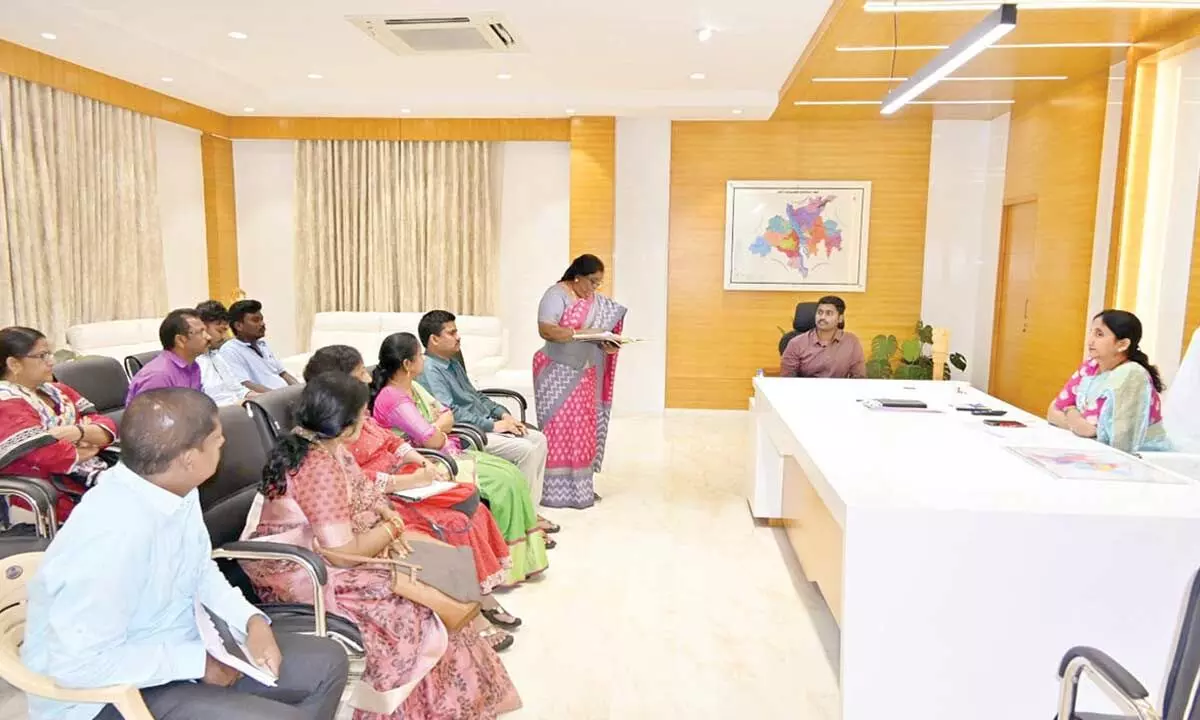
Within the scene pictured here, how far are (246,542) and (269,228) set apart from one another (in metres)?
6.01

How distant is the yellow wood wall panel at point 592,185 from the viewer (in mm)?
6676

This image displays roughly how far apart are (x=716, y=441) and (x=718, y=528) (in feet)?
6.77

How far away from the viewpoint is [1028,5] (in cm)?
368

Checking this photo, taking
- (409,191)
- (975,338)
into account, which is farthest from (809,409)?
(409,191)

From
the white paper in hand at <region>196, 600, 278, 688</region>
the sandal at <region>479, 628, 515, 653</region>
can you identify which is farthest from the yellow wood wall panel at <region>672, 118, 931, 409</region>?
the white paper in hand at <region>196, 600, 278, 688</region>

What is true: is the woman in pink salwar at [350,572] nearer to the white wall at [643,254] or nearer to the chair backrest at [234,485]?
the chair backrest at [234,485]

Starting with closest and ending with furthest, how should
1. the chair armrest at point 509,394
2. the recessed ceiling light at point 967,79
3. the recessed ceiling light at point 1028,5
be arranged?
the recessed ceiling light at point 1028,5, the chair armrest at point 509,394, the recessed ceiling light at point 967,79

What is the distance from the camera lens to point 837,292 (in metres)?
6.88

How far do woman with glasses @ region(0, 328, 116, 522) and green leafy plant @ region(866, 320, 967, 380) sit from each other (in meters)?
5.58

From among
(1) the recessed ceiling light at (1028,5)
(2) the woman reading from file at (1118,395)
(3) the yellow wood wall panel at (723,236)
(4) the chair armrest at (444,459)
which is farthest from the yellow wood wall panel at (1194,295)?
(4) the chair armrest at (444,459)

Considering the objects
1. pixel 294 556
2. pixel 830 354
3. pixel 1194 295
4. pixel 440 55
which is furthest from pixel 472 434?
pixel 1194 295

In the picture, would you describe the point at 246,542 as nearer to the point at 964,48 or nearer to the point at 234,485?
the point at 234,485

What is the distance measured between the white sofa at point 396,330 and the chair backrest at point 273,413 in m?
3.54

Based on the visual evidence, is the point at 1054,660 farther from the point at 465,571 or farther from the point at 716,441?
the point at 716,441
